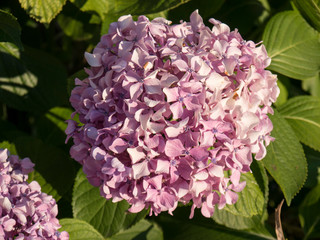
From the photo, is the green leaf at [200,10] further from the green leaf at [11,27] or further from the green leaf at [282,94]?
the green leaf at [11,27]

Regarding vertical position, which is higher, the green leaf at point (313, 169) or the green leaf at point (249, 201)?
the green leaf at point (249, 201)

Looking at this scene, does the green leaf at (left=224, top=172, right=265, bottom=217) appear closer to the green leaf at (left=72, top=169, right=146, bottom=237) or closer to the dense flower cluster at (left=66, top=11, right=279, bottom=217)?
the dense flower cluster at (left=66, top=11, right=279, bottom=217)

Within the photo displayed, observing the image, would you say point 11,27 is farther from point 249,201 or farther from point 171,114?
point 249,201

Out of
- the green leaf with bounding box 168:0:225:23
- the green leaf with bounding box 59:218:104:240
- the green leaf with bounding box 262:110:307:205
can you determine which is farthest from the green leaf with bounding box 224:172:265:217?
the green leaf with bounding box 168:0:225:23

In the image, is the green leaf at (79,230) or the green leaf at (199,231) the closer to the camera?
the green leaf at (79,230)

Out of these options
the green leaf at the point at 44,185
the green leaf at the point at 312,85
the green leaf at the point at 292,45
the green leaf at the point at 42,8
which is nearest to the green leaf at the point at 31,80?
the green leaf at the point at 44,185

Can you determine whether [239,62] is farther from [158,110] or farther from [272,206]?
[272,206]
